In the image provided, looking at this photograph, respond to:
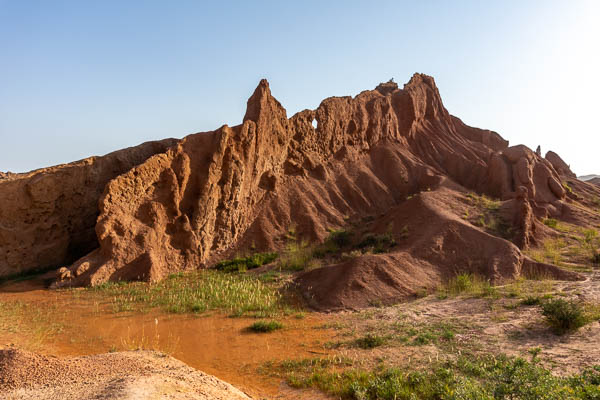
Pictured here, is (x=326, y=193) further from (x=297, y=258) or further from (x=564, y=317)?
(x=564, y=317)

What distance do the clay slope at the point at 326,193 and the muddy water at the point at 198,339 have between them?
3.29 meters

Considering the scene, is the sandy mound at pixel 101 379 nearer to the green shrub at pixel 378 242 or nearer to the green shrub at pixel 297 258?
the green shrub at pixel 297 258

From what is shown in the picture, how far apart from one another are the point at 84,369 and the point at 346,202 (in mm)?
20624

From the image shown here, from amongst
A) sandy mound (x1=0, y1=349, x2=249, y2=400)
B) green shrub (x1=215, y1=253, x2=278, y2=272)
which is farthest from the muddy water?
green shrub (x1=215, y1=253, x2=278, y2=272)

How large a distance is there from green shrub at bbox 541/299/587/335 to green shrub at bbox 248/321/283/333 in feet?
21.0

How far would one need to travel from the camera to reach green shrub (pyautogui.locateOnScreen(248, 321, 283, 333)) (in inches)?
353

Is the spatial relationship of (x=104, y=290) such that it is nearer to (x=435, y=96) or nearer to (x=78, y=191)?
(x=78, y=191)

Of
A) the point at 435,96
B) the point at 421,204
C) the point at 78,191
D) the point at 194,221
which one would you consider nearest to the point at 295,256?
the point at 194,221

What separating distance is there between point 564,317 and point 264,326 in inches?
273

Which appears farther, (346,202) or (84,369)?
(346,202)

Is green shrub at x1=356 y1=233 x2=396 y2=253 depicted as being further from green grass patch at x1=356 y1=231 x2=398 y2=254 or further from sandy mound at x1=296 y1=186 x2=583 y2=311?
sandy mound at x1=296 y1=186 x2=583 y2=311

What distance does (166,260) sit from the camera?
15797mm

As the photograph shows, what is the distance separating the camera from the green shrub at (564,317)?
755cm

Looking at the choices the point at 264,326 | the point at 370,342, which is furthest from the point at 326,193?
the point at 370,342
